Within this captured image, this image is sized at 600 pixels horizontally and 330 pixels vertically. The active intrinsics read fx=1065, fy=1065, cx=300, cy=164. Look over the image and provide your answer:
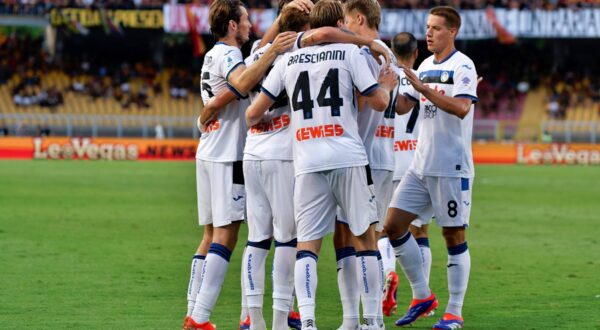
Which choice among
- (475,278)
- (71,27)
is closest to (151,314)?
(475,278)

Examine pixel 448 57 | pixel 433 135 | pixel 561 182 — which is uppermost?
pixel 448 57

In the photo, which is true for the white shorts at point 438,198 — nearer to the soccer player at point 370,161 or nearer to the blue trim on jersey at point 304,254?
the soccer player at point 370,161

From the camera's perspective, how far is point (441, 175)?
30.1 feet

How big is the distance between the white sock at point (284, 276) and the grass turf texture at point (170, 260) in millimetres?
1100

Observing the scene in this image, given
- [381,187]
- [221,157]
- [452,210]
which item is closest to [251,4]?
[452,210]

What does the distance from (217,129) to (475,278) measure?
4814mm

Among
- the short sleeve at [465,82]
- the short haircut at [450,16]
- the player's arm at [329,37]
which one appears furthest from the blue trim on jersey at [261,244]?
the short haircut at [450,16]

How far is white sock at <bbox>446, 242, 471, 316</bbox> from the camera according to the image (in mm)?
8969

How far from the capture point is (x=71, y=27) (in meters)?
47.7

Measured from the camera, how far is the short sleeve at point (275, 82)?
25.1 feet

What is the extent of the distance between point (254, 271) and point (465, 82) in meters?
2.51

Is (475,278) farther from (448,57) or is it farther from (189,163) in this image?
(189,163)

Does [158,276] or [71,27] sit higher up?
[71,27]

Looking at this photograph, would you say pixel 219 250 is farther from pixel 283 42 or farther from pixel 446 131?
pixel 446 131
